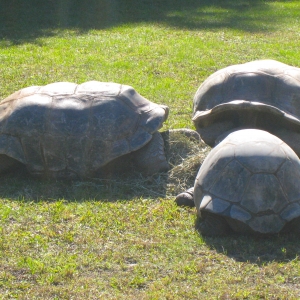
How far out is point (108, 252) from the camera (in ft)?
14.2

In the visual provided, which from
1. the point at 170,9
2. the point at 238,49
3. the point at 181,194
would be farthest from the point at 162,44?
the point at 181,194

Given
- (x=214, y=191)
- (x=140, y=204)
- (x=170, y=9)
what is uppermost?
(x=214, y=191)

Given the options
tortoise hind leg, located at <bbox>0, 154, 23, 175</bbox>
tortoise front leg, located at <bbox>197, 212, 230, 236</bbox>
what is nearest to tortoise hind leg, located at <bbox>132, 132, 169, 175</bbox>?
tortoise hind leg, located at <bbox>0, 154, 23, 175</bbox>

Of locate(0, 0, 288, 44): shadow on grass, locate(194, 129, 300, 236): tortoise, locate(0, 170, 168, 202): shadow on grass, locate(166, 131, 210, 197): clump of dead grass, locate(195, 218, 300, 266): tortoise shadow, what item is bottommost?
locate(0, 0, 288, 44): shadow on grass

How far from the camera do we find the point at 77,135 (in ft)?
18.5

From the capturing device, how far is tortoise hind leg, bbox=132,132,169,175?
5.76 m

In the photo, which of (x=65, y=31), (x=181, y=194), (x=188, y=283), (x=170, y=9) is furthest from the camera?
(x=170, y=9)

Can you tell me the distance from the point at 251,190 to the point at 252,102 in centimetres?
138

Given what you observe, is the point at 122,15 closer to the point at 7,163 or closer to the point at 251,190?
the point at 7,163

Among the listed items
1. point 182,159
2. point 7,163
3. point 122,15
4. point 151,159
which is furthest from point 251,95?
point 122,15

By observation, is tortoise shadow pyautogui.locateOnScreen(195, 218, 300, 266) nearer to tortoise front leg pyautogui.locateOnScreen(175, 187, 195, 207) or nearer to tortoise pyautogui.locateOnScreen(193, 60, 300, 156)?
tortoise front leg pyautogui.locateOnScreen(175, 187, 195, 207)

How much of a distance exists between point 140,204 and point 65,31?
935 cm

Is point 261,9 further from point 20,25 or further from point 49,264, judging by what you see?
point 49,264

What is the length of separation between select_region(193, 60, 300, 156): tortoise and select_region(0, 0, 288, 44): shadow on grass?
24.6 feet
